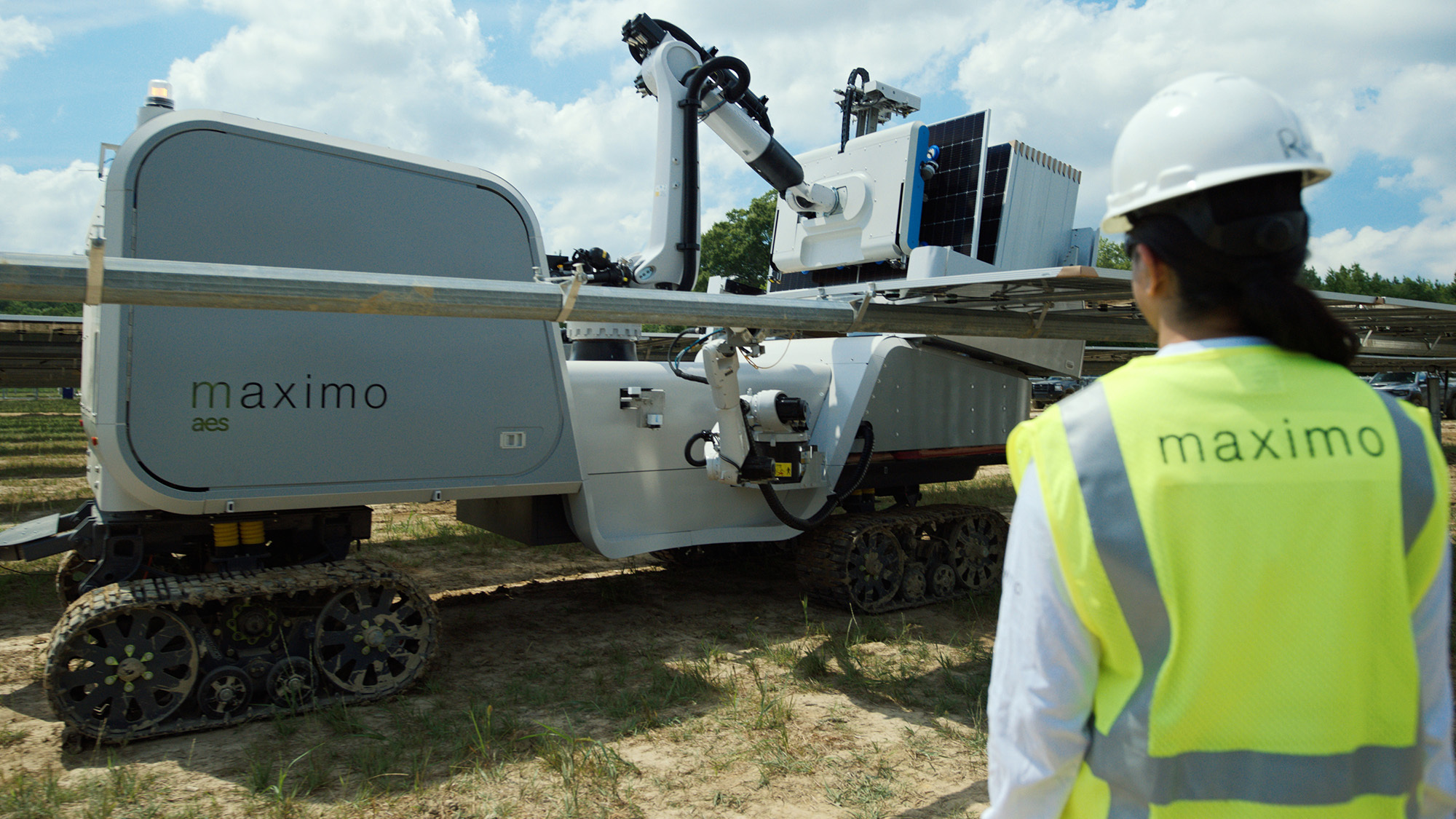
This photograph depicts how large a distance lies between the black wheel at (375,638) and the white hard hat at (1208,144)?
4.16m

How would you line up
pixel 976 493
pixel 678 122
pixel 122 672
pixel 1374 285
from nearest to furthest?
pixel 122 672
pixel 678 122
pixel 976 493
pixel 1374 285

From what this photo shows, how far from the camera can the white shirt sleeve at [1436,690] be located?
1.31 metres

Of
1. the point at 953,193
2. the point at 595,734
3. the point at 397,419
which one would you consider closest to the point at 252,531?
the point at 397,419

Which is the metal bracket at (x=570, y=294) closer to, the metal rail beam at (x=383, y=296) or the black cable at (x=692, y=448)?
the metal rail beam at (x=383, y=296)

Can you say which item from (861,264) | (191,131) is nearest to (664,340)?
(861,264)

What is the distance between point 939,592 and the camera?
709cm

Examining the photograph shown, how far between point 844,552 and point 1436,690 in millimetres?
5153

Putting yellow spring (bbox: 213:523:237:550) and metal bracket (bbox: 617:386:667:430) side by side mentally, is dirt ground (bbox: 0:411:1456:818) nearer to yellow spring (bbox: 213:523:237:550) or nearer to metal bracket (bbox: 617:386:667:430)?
yellow spring (bbox: 213:523:237:550)

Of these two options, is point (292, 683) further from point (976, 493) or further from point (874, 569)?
point (976, 493)

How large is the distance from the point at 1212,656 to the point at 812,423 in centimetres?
548

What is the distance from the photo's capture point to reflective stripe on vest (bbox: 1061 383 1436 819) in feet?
4.00

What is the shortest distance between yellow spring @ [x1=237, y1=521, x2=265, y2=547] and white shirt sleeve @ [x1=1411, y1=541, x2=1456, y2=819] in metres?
4.68

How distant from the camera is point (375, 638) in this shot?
4.65m

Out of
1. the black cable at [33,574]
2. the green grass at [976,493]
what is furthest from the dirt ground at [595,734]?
the green grass at [976,493]
